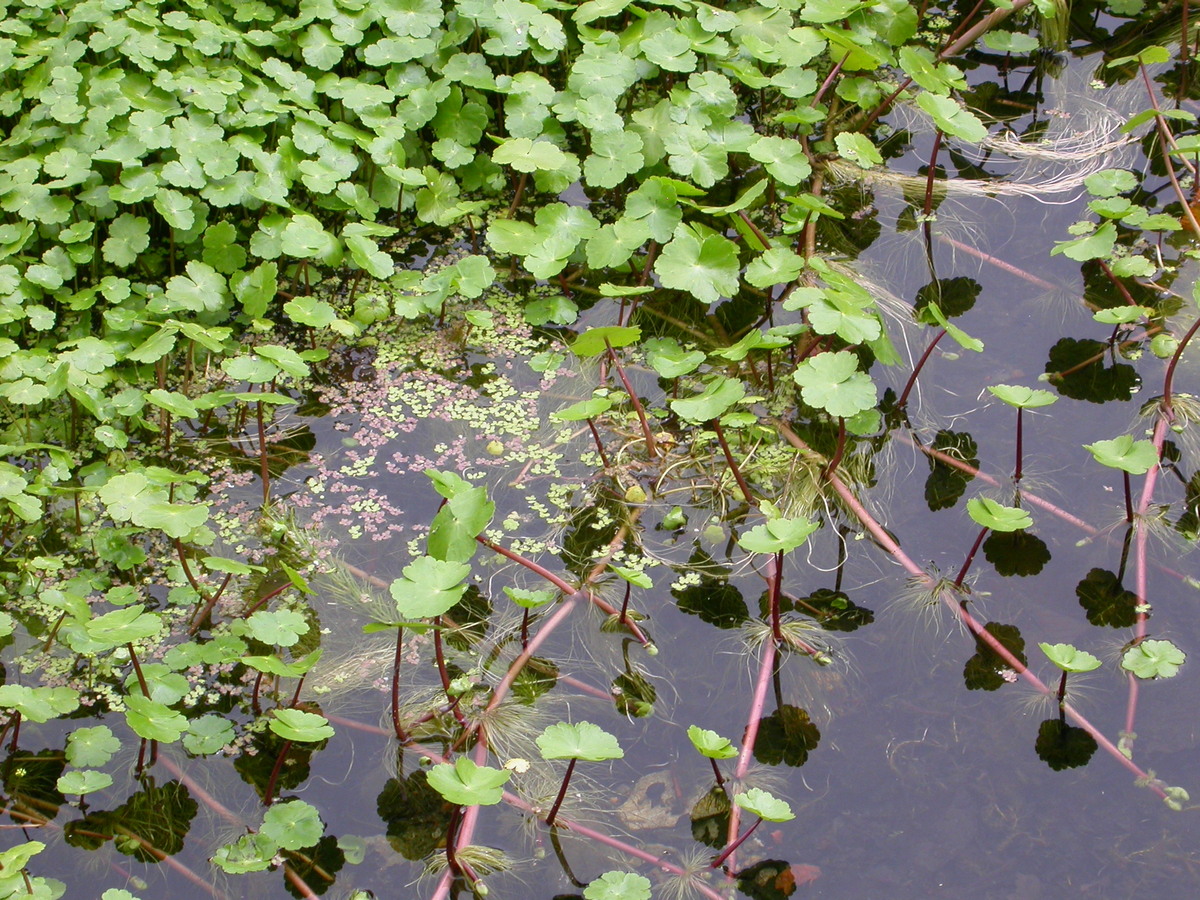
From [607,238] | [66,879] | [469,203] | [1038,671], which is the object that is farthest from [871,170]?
[66,879]

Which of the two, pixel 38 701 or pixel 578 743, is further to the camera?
pixel 38 701

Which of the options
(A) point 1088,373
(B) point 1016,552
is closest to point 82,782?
(B) point 1016,552

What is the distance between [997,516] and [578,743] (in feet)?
3.95

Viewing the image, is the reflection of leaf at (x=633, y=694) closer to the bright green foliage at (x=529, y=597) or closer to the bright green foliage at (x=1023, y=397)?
the bright green foliage at (x=529, y=597)

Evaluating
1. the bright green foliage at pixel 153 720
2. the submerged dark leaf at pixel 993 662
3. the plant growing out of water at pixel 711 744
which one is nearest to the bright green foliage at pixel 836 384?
the submerged dark leaf at pixel 993 662

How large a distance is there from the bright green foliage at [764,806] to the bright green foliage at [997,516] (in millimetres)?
889

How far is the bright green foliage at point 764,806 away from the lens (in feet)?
7.26

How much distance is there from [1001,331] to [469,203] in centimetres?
179

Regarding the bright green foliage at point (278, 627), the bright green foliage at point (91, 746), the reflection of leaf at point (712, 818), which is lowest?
→ the bright green foliage at point (91, 746)

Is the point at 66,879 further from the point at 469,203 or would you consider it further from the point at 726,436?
the point at 469,203

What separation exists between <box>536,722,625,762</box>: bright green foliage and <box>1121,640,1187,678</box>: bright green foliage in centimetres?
128

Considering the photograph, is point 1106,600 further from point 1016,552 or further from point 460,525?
point 460,525

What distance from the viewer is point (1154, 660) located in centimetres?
261

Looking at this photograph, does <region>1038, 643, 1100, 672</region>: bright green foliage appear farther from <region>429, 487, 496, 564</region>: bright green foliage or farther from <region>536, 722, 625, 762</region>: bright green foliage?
<region>429, 487, 496, 564</region>: bright green foliage
